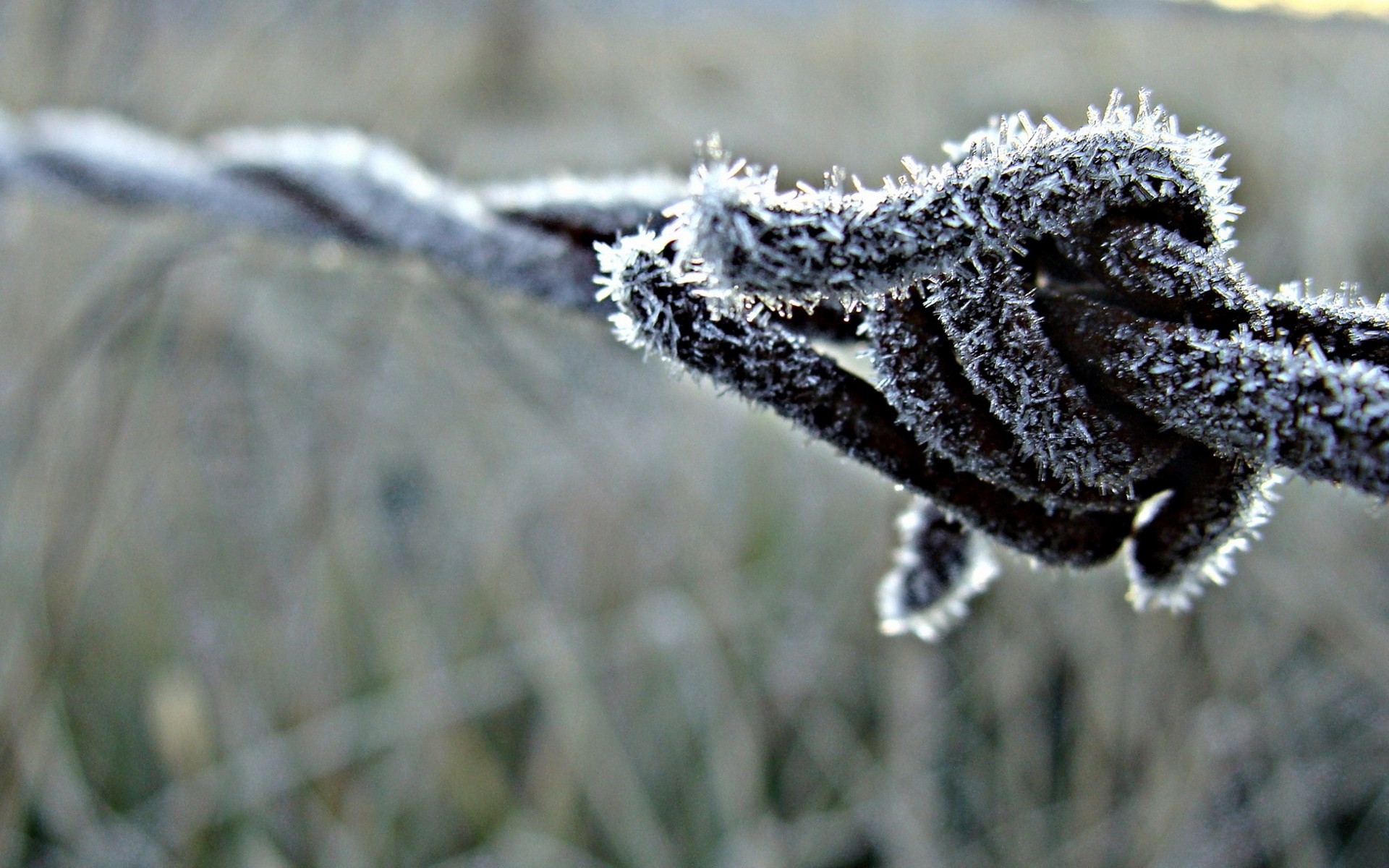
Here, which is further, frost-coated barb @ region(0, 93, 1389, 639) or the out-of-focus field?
the out-of-focus field

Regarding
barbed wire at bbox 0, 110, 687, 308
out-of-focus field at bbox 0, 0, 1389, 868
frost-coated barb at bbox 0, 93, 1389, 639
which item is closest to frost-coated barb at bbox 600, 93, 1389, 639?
frost-coated barb at bbox 0, 93, 1389, 639

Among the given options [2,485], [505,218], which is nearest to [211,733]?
[2,485]

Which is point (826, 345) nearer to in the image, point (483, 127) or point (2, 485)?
point (2, 485)

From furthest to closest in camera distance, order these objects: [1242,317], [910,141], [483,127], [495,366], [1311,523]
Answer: [483,127]
[910,141]
[495,366]
[1311,523]
[1242,317]

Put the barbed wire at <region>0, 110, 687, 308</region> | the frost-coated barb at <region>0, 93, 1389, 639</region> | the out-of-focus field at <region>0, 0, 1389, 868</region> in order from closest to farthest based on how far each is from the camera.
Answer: the frost-coated barb at <region>0, 93, 1389, 639</region> < the barbed wire at <region>0, 110, 687, 308</region> < the out-of-focus field at <region>0, 0, 1389, 868</region>

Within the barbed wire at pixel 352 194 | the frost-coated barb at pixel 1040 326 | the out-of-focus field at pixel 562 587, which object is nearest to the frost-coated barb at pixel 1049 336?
the frost-coated barb at pixel 1040 326

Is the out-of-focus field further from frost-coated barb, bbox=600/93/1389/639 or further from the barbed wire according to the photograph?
frost-coated barb, bbox=600/93/1389/639
